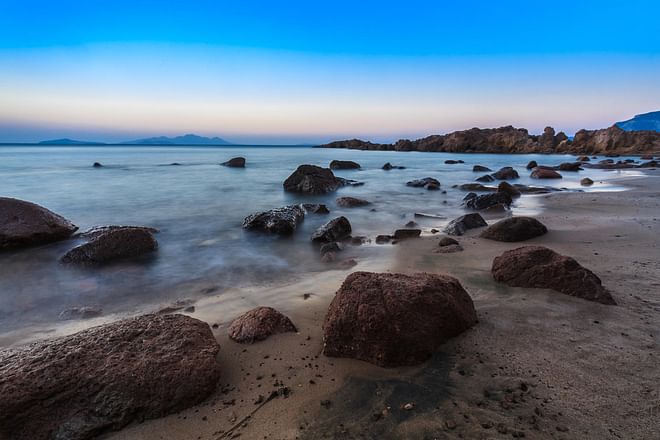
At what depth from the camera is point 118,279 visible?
5.43 meters

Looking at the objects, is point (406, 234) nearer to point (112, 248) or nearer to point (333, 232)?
point (333, 232)

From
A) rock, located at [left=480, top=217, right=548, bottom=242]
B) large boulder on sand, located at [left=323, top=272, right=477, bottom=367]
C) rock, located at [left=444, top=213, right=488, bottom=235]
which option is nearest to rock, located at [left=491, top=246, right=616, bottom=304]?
large boulder on sand, located at [left=323, top=272, right=477, bottom=367]

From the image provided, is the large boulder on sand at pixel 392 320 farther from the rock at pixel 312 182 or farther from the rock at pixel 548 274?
the rock at pixel 312 182

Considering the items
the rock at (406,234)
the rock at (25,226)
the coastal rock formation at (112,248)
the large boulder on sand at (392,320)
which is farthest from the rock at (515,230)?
the rock at (25,226)

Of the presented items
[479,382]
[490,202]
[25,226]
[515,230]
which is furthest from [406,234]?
[25,226]

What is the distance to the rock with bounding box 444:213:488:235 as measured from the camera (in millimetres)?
7752

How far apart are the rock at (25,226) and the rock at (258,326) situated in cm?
589

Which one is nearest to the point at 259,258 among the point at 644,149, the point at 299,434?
the point at 299,434

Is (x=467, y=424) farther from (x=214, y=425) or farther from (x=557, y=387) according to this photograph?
(x=214, y=425)

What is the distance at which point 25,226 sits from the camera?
6879mm

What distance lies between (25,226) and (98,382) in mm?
6247

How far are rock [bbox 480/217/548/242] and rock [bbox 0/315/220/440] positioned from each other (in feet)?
18.9

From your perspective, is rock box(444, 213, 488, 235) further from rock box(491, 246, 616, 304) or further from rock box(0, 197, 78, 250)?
rock box(0, 197, 78, 250)

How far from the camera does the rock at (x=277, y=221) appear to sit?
8352 millimetres
